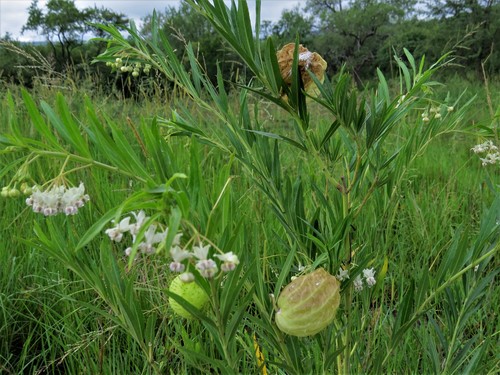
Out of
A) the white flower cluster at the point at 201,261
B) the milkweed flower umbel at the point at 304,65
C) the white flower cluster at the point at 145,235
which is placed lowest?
the white flower cluster at the point at 201,261

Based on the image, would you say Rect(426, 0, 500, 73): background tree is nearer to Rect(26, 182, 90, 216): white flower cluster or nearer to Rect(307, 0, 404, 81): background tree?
Rect(307, 0, 404, 81): background tree

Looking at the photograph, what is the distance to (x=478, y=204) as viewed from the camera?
6.31 feet

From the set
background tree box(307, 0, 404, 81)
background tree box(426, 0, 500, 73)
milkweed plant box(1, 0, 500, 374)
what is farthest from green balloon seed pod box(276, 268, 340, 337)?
background tree box(307, 0, 404, 81)

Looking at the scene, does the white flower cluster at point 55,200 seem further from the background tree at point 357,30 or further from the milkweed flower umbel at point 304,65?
the background tree at point 357,30

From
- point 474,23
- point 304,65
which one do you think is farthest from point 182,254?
point 474,23

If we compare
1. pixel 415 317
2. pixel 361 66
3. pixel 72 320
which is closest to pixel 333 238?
pixel 415 317

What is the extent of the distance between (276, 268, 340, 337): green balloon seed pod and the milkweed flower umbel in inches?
9.4

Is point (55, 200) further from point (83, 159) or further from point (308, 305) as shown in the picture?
point (308, 305)

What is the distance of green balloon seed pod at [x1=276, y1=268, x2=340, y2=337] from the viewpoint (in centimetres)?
47

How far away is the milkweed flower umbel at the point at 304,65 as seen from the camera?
1.88ft

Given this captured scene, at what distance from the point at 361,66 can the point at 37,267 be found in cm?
1894

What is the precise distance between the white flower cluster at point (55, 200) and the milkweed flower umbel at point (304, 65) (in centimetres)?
28

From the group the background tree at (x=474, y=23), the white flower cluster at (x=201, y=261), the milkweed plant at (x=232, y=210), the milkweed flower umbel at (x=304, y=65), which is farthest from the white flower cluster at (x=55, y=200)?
the background tree at (x=474, y=23)

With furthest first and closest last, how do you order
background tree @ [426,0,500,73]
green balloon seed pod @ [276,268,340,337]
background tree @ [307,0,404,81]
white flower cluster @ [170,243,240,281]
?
background tree @ [307,0,404,81], background tree @ [426,0,500,73], green balloon seed pod @ [276,268,340,337], white flower cluster @ [170,243,240,281]
